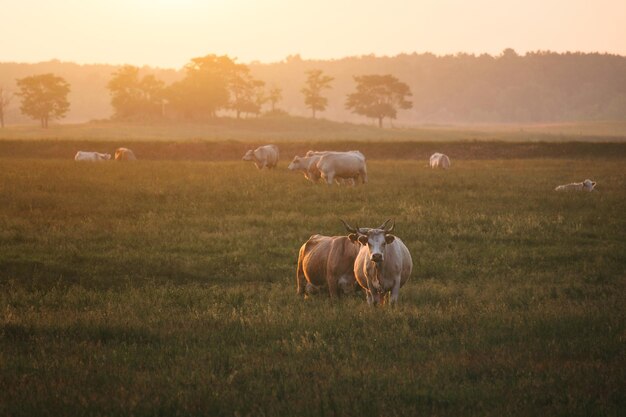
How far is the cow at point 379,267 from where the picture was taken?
485 inches

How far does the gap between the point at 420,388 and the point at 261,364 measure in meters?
2.00

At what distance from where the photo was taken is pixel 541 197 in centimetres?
2669

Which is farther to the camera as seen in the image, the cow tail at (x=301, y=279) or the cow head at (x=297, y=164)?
the cow head at (x=297, y=164)

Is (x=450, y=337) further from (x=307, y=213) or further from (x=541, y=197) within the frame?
(x=541, y=197)

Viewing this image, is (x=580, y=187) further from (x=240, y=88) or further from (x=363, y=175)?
(x=240, y=88)

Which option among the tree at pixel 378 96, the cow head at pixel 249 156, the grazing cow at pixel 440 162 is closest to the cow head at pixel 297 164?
the cow head at pixel 249 156

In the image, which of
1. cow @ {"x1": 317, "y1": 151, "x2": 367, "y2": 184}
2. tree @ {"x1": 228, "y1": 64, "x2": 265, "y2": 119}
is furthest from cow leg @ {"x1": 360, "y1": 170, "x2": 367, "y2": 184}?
tree @ {"x1": 228, "y1": 64, "x2": 265, "y2": 119}

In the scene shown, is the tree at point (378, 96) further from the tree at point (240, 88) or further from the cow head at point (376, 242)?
the cow head at point (376, 242)

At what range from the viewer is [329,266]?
1357 centimetres

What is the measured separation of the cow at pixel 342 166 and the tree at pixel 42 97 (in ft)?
269

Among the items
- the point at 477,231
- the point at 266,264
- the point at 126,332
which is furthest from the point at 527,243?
the point at 126,332

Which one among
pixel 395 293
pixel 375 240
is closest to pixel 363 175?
pixel 395 293

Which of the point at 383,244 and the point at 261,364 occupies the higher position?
the point at 383,244

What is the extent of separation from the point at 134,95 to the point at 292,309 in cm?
10580
